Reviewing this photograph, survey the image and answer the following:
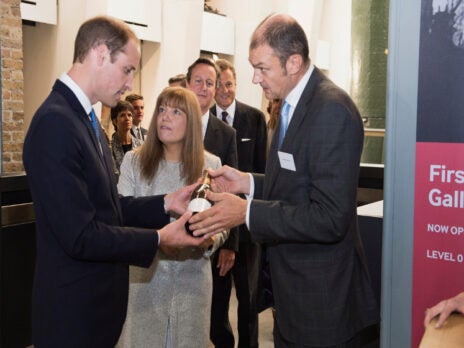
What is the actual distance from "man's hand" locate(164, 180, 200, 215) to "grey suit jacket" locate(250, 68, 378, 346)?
1.74ft

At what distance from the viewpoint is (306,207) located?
6.25 feet

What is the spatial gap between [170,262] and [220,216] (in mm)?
814

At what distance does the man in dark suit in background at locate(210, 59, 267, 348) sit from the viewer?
386 cm

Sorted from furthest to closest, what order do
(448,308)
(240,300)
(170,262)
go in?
(240,300) → (170,262) → (448,308)

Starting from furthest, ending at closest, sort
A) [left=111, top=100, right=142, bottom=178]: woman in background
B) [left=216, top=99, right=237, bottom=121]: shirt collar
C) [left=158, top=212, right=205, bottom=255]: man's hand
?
[left=111, top=100, right=142, bottom=178]: woman in background → [left=216, top=99, right=237, bottom=121]: shirt collar → [left=158, top=212, right=205, bottom=255]: man's hand

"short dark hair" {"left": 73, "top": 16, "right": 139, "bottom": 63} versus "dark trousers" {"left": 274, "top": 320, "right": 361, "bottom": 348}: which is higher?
"short dark hair" {"left": 73, "top": 16, "right": 139, "bottom": 63}

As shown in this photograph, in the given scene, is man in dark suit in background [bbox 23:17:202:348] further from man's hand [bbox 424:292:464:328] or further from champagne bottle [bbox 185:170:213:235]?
man's hand [bbox 424:292:464:328]

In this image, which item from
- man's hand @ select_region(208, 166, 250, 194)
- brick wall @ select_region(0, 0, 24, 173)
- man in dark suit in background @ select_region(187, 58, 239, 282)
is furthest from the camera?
brick wall @ select_region(0, 0, 24, 173)

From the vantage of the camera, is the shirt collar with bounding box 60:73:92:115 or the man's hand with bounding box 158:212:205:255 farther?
the man's hand with bounding box 158:212:205:255

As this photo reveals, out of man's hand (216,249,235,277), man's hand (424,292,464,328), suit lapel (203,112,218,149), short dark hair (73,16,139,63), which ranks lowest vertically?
man's hand (216,249,235,277)

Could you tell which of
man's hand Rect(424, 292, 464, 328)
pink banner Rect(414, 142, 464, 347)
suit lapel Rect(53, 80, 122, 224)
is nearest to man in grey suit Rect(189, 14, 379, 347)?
pink banner Rect(414, 142, 464, 347)

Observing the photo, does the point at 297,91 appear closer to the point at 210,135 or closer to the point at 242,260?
the point at 210,135

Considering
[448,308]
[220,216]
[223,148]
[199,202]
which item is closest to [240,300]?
[223,148]

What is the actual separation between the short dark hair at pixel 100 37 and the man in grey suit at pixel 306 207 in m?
0.49
